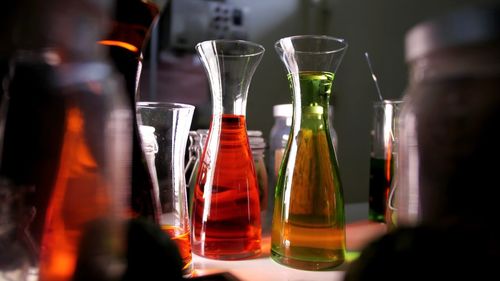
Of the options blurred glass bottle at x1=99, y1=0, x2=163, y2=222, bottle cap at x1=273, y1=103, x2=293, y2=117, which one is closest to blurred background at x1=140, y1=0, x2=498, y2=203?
bottle cap at x1=273, y1=103, x2=293, y2=117

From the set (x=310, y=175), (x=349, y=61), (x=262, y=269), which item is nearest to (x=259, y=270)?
(x=262, y=269)

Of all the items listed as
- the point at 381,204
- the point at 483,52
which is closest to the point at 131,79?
the point at 483,52

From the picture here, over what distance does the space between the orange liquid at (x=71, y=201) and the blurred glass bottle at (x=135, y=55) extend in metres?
0.08

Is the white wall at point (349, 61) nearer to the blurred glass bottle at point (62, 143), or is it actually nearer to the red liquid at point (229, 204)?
the red liquid at point (229, 204)

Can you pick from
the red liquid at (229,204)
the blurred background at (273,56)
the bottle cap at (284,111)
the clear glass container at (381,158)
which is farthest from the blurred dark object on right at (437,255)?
the blurred background at (273,56)

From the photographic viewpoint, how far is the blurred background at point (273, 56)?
1.02 metres

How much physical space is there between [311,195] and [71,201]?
0.24 meters

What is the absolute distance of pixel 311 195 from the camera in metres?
0.38

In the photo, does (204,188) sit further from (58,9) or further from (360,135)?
(360,135)

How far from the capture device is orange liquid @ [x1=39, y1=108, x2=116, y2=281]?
19 centimetres

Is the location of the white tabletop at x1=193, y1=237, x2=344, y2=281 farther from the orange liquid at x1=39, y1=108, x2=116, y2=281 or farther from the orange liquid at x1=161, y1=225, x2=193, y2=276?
the orange liquid at x1=39, y1=108, x2=116, y2=281

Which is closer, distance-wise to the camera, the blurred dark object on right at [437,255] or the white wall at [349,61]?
the blurred dark object on right at [437,255]

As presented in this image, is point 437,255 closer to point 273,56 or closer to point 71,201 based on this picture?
point 71,201

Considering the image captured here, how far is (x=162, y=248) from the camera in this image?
218 millimetres
